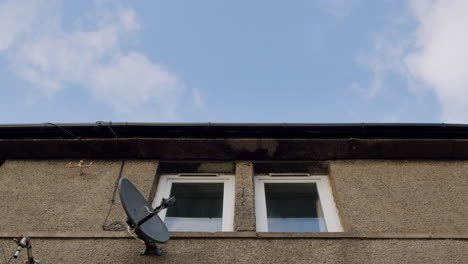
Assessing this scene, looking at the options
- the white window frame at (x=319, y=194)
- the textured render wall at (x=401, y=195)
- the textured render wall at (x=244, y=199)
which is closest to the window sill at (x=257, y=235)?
the textured render wall at (x=401, y=195)

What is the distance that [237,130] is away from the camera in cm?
614

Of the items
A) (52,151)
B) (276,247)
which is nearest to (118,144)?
(52,151)

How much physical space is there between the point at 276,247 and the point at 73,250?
1.97 meters

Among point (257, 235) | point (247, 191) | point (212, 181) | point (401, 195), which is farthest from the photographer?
point (212, 181)

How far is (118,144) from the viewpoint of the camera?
5891mm

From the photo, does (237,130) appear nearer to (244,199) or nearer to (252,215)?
(244,199)

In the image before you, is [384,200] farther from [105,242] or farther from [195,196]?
[105,242]

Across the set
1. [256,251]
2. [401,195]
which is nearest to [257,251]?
[256,251]

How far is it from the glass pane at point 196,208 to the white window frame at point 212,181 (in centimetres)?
6

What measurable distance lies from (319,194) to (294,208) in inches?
14.6

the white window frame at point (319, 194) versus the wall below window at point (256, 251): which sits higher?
the white window frame at point (319, 194)

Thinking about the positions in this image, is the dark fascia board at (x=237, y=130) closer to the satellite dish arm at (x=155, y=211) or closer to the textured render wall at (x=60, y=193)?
the textured render wall at (x=60, y=193)

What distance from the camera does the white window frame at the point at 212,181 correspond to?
16.7ft

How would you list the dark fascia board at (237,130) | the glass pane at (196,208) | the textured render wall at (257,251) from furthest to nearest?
the dark fascia board at (237,130), the glass pane at (196,208), the textured render wall at (257,251)
